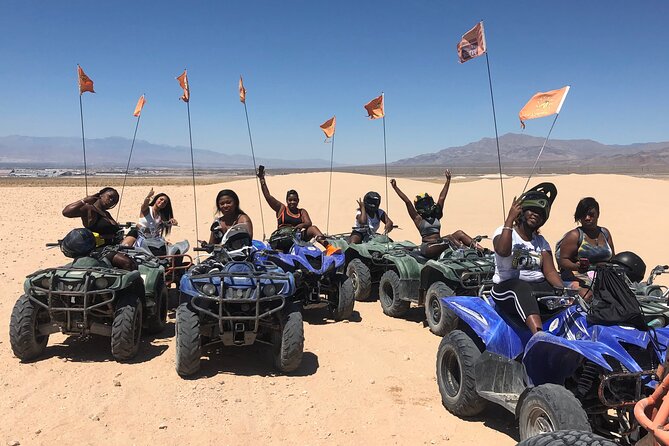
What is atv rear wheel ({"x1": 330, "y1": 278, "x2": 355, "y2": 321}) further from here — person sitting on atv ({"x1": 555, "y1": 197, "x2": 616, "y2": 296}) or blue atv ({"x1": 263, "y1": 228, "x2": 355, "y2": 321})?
person sitting on atv ({"x1": 555, "y1": 197, "x2": 616, "y2": 296})

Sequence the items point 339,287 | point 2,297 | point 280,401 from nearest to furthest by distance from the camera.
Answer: point 280,401 < point 339,287 < point 2,297

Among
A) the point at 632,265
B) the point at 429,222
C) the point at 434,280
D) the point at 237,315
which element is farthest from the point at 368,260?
the point at 632,265

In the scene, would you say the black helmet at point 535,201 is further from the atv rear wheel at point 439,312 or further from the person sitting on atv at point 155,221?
the person sitting on atv at point 155,221

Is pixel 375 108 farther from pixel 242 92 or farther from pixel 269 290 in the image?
pixel 269 290

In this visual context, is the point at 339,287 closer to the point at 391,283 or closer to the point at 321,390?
the point at 391,283

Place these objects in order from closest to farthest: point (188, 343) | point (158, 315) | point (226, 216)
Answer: point (188, 343) → point (158, 315) → point (226, 216)

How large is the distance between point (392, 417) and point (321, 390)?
90 centimetres

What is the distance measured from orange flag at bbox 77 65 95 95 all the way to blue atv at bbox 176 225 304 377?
16.8 feet

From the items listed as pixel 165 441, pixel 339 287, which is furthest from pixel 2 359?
pixel 339 287

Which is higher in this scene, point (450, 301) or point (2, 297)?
point (450, 301)

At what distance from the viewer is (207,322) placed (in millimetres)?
5508

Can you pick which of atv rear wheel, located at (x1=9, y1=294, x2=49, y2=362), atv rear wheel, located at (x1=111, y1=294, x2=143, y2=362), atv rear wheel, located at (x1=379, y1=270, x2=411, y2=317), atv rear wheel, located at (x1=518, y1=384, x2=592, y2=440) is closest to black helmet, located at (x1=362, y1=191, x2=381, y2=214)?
atv rear wheel, located at (x1=379, y1=270, x2=411, y2=317)

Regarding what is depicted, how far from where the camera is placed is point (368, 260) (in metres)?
9.30

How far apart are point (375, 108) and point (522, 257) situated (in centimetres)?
849
